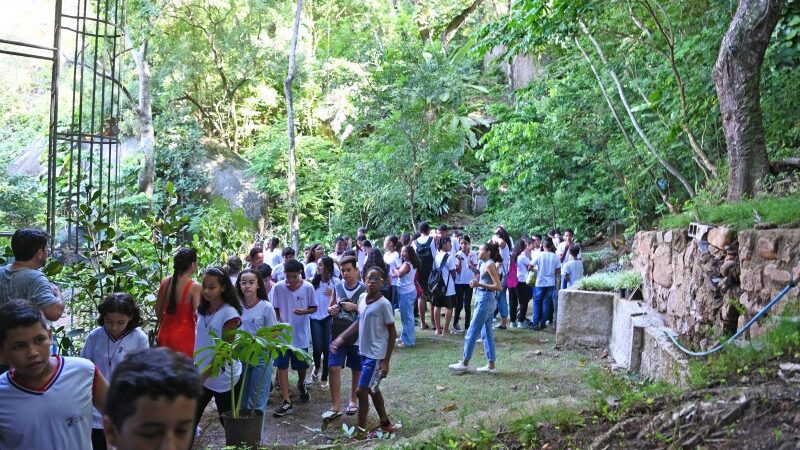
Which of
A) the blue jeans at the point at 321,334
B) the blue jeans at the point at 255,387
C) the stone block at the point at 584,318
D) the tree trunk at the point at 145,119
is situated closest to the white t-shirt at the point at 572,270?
the stone block at the point at 584,318

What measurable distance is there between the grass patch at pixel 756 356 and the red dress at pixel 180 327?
4.00 meters

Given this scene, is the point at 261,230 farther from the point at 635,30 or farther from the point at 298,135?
the point at 635,30

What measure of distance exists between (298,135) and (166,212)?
1978 cm

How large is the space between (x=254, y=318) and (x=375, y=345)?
1.19 m

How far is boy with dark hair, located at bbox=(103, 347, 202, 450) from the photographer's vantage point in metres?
1.96

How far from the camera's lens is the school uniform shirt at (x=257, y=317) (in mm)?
6766

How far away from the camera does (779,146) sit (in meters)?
10.2

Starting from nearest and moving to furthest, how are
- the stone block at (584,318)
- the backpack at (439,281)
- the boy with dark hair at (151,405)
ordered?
the boy with dark hair at (151,405) → the stone block at (584,318) → the backpack at (439,281)

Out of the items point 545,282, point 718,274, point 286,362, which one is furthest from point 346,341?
point 545,282

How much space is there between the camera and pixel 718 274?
7.11m

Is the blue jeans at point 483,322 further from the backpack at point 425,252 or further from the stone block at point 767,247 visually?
the stone block at point 767,247

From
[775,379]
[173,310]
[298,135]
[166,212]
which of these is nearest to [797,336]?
[775,379]

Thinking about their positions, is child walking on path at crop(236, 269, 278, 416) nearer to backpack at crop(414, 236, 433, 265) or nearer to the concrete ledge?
the concrete ledge

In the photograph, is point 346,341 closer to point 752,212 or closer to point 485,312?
point 485,312
